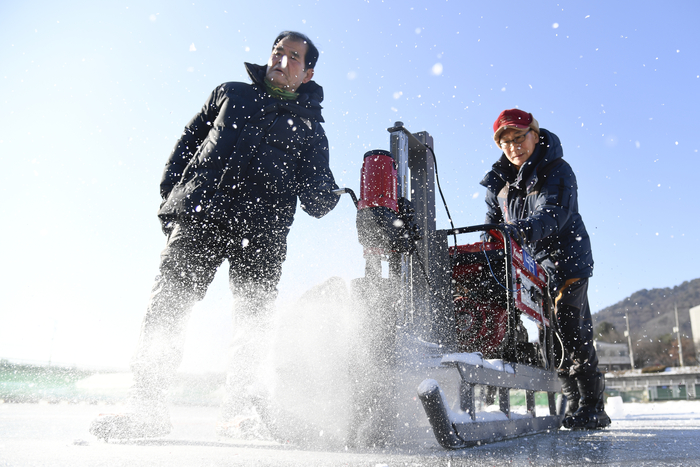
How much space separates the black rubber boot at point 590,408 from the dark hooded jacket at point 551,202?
648 millimetres

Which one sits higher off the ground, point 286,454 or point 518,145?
point 518,145

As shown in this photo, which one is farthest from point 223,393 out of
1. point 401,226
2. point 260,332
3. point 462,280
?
point 462,280

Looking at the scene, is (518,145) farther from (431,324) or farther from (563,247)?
(431,324)

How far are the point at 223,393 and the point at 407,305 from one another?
40.2 inches

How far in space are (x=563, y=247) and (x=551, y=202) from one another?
1.51 ft

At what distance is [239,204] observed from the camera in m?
2.10

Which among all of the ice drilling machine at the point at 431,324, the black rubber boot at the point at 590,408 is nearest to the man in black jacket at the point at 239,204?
the ice drilling machine at the point at 431,324

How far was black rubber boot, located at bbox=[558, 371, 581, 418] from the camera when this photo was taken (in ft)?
9.44

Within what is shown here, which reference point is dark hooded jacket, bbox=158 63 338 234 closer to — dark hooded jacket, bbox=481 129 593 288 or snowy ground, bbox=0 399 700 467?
snowy ground, bbox=0 399 700 467

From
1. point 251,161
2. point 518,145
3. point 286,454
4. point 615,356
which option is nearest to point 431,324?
point 286,454

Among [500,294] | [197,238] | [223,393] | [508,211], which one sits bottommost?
[223,393]

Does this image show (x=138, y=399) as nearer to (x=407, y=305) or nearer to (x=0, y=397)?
(x=407, y=305)

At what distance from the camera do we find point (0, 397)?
4250mm

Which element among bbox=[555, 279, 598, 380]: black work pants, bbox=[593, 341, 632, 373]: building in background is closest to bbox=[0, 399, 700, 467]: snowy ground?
bbox=[555, 279, 598, 380]: black work pants
